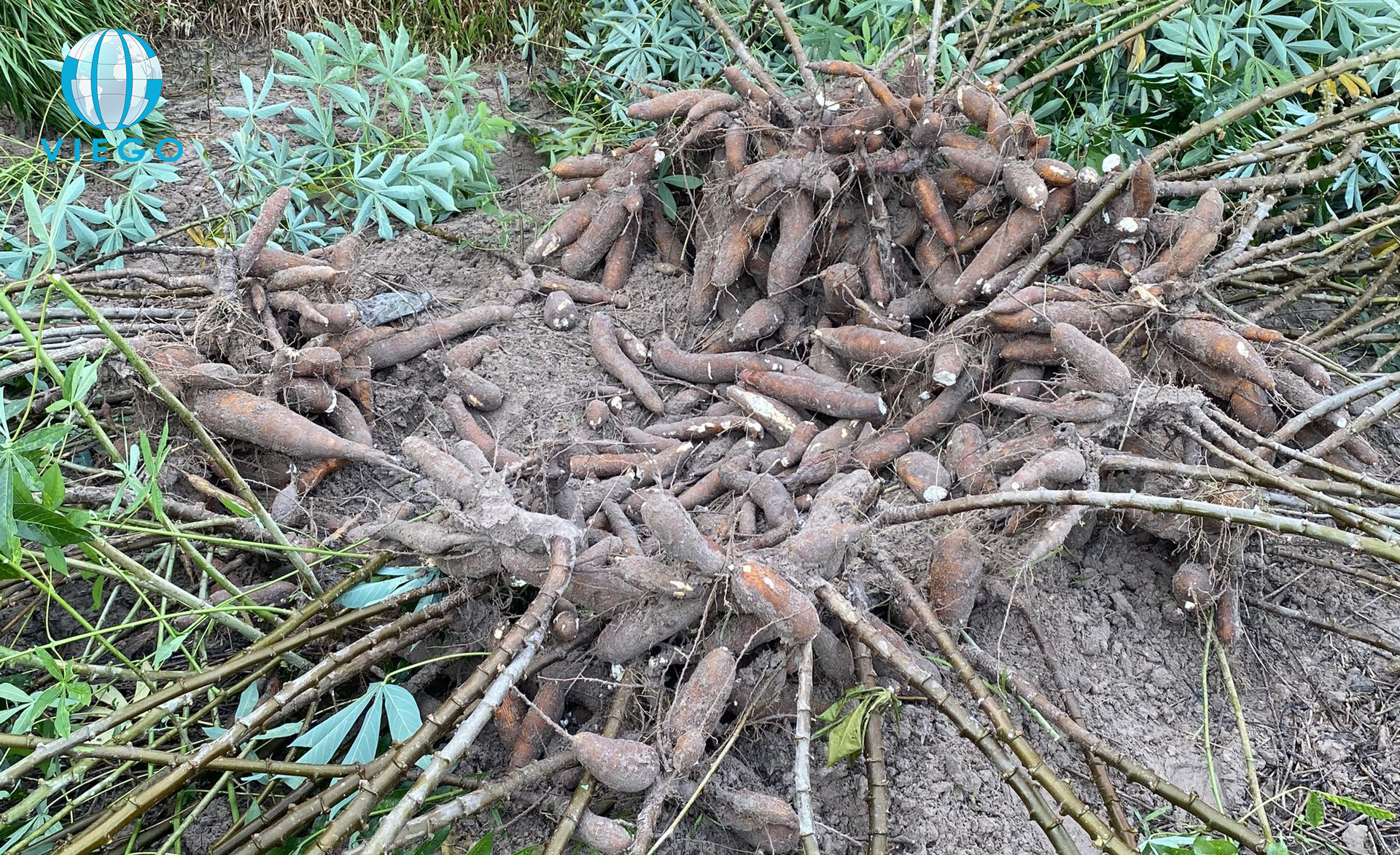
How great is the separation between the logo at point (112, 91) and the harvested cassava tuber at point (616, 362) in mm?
1547

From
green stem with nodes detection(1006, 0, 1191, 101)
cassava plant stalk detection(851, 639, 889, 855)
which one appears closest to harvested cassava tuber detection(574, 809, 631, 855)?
cassava plant stalk detection(851, 639, 889, 855)

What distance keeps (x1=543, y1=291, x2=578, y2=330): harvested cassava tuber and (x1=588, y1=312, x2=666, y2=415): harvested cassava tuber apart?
0.06m

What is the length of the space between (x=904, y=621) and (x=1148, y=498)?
46 centimetres

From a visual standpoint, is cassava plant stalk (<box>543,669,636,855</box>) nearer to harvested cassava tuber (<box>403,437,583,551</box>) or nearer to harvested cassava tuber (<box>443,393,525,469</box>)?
harvested cassava tuber (<box>403,437,583,551</box>)

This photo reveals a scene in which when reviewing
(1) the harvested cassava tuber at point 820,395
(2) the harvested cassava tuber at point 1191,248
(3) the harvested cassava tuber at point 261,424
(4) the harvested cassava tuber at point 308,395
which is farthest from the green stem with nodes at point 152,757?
(2) the harvested cassava tuber at point 1191,248

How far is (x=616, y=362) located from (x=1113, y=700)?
125cm

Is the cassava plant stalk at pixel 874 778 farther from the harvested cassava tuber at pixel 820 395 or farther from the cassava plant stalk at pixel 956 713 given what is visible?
the harvested cassava tuber at pixel 820 395

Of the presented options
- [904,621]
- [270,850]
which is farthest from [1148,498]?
[270,850]

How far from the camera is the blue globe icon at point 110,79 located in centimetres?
264

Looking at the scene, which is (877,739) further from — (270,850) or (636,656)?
(270,850)

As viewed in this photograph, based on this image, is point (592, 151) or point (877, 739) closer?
point (877, 739)

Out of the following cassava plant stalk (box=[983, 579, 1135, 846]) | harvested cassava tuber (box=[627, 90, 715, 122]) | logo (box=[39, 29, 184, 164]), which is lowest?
cassava plant stalk (box=[983, 579, 1135, 846])

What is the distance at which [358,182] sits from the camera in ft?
8.29

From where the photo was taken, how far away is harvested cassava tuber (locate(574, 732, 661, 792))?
1280 mm
